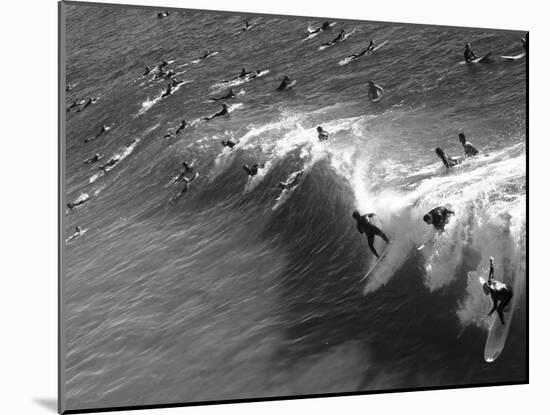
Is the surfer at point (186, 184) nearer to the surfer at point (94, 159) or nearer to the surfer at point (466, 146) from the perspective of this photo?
the surfer at point (94, 159)

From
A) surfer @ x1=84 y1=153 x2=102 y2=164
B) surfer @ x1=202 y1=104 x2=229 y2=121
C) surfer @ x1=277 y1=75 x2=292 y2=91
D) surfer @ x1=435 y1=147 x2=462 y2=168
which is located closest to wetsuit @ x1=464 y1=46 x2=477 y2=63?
surfer @ x1=435 y1=147 x2=462 y2=168

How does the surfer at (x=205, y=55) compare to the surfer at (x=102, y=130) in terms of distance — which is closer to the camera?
the surfer at (x=102, y=130)

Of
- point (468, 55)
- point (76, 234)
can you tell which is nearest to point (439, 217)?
point (468, 55)

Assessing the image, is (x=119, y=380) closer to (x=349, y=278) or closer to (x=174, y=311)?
(x=174, y=311)

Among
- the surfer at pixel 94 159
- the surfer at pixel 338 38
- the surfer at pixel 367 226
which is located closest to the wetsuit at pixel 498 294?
the surfer at pixel 367 226

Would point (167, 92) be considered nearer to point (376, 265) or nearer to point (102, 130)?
point (102, 130)

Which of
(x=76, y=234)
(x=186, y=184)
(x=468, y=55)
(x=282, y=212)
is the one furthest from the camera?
(x=468, y=55)
